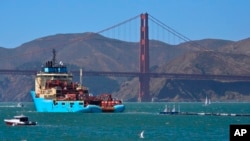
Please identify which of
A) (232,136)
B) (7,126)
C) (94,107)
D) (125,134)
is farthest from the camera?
(94,107)

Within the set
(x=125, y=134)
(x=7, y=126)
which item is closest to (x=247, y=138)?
(x=125, y=134)

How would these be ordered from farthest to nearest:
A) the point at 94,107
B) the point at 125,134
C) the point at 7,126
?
the point at 94,107 → the point at 7,126 → the point at 125,134

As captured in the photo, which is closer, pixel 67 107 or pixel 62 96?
pixel 67 107

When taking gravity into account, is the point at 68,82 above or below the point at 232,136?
Result: above

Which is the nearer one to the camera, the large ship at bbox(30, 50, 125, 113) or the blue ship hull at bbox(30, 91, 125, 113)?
the blue ship hull at bbox(30, 91, 125, 113)

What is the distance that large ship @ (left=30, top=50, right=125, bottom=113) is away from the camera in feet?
388

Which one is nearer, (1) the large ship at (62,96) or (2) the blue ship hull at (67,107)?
(2) the blue ship hull at (67,107)

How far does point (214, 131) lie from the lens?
235ft

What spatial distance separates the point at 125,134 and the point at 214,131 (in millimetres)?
8698

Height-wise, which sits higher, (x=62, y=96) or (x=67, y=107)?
(x=62, y=96)

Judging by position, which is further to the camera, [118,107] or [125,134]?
[118,107]

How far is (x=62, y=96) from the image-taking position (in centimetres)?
12012

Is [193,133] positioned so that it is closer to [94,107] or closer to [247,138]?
[247,138]

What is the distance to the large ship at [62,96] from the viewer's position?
4660 inches
